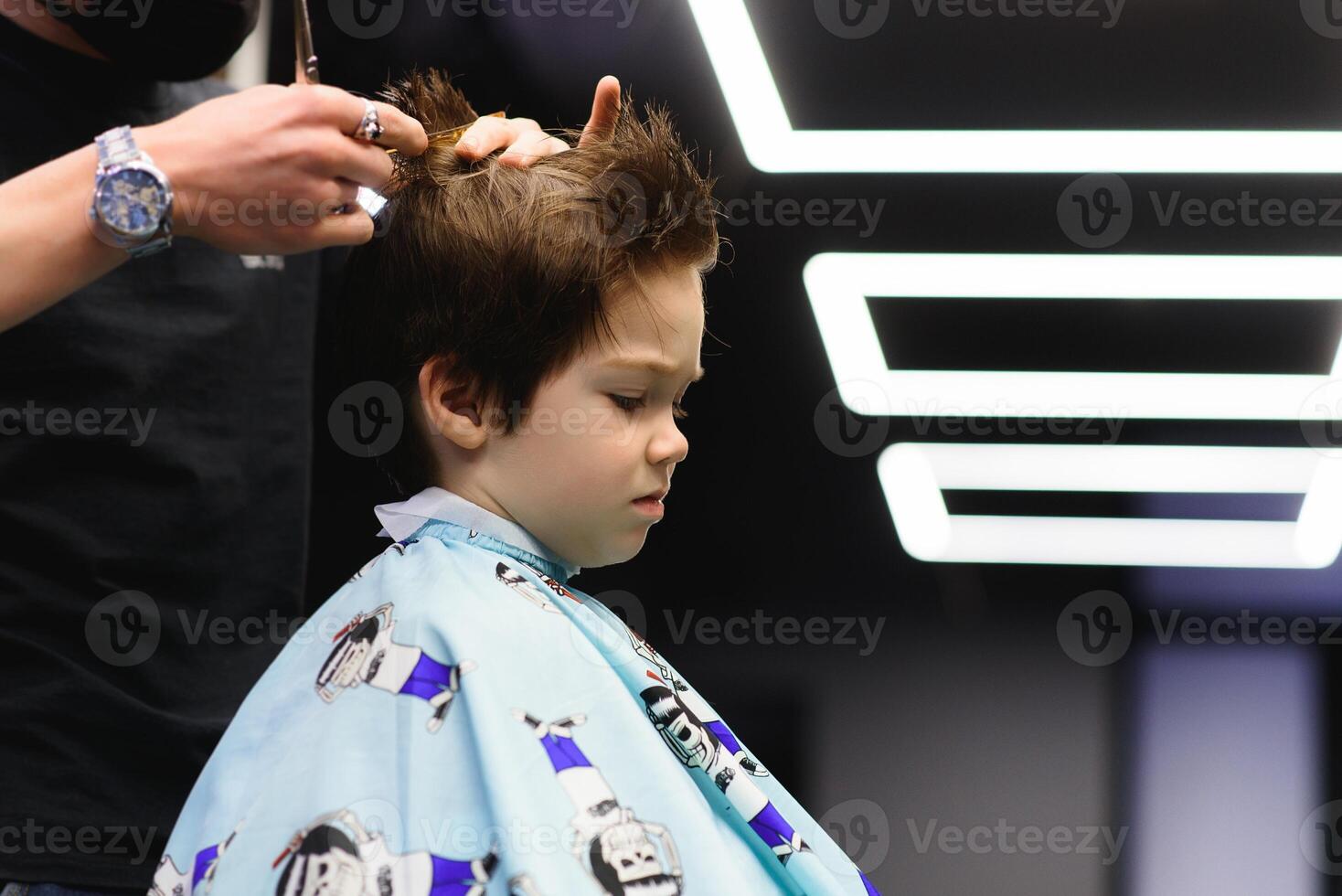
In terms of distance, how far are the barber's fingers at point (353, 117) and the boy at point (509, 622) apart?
131 millimetres

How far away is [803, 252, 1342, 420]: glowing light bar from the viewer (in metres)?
1.93

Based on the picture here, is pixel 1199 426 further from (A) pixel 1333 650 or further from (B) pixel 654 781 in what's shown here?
(B) pixel 654 781

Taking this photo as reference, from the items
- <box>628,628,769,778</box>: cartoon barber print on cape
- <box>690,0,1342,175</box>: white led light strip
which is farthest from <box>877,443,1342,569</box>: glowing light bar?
<box>628,628,769,778</box>: cartoon barber print on cape

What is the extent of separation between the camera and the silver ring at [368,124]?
1.09m

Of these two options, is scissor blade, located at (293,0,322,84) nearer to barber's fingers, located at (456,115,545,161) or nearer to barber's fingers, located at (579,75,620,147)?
barber's fingers, located at (456,115,545,161)

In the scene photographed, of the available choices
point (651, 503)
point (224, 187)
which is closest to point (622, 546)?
point (651, 503)

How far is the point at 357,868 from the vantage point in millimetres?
975

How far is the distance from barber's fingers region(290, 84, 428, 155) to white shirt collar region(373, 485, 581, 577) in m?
0.37

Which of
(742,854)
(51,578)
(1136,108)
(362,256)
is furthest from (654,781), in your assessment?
(1136,108)

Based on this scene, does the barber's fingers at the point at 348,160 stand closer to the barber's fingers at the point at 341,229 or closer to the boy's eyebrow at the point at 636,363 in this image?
the barber's fingers at the point at 341,229

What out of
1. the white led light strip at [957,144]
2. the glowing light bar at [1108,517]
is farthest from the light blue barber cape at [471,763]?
the white led light strip at [957,144]

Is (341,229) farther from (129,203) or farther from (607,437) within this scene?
(607,437)

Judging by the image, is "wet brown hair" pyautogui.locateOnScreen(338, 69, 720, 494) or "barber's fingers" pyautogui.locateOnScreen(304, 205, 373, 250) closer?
"barber's fingers" pyautogui.locateOnScreen(304, 205, 373, 250)

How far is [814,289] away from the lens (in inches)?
78.7
